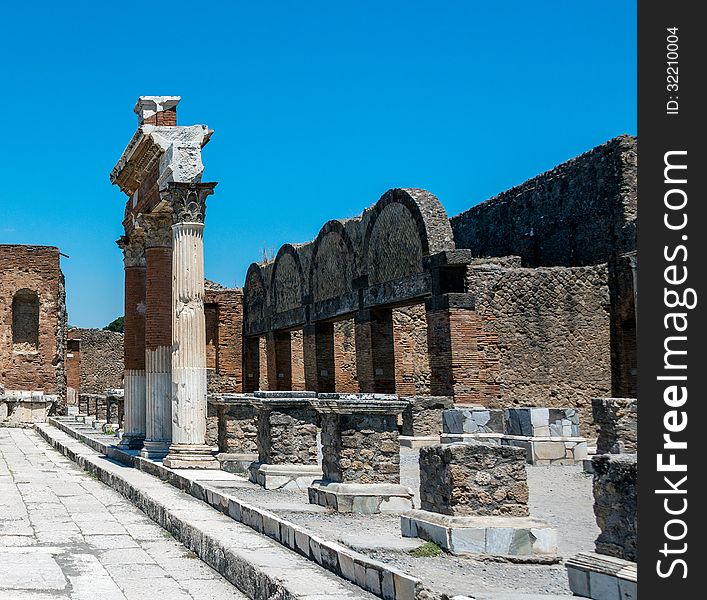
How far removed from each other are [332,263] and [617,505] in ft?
60.4

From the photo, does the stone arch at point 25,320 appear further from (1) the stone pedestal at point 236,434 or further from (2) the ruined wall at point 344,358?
(1) the stone pedestal at point 236,434

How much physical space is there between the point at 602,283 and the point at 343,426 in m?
12.3

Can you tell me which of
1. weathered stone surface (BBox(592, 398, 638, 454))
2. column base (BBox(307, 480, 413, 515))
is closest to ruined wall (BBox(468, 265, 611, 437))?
weathered stone surface (BBox(592, 398, 638, 454))

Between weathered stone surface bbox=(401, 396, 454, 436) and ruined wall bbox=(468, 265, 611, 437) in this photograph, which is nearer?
weathered stone surface bbox=(401, 396, 454, 436)

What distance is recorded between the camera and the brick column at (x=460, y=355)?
16.3 meters

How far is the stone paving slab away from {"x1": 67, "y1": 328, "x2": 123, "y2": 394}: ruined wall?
2953cm

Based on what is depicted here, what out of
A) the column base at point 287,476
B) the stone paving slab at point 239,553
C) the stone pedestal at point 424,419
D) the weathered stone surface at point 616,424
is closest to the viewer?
the stone paving slab at point 239,553

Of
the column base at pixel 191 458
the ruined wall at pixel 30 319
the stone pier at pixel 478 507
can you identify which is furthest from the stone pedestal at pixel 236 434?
the ruined wall at pixel 30 319

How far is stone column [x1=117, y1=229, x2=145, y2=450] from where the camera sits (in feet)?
48.6

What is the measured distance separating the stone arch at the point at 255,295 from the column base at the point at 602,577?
77.4 ft

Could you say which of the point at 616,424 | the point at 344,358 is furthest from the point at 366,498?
the point at 344,358

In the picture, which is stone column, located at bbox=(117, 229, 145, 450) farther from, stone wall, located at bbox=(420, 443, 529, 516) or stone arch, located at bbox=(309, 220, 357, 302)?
stone wall, located at bbox=(420, 443, 529, 516)

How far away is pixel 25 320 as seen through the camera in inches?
1113

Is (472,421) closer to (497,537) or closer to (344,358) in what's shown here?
(497,537)
